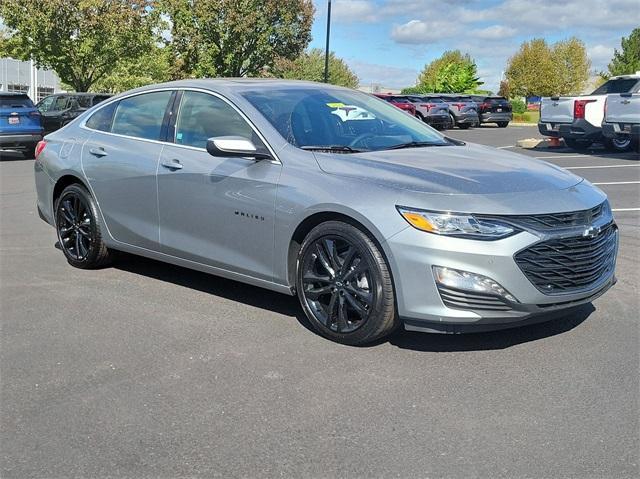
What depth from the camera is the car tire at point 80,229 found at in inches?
242

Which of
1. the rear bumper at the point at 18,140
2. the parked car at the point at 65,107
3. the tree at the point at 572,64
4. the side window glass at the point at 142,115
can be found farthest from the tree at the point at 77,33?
the tree at the point at 572,64

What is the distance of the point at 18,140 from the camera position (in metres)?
18.3

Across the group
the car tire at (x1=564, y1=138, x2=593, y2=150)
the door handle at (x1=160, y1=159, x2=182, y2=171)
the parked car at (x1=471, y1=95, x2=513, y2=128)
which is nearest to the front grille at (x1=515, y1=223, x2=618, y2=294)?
the door handle at (x1=160, y1=159, x2=182, y2=171)

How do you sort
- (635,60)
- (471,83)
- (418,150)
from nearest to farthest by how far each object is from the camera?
(418,150)
(471,83)
(635,60)

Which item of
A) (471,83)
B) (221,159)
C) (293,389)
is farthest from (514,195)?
(471,83)

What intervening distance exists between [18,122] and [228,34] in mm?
20824

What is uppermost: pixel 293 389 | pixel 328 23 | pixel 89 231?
pixel 328 23

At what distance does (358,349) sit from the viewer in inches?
173

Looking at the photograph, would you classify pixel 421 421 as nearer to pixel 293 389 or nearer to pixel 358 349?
pixel 293 389

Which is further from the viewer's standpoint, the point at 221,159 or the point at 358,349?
the point at 221,159

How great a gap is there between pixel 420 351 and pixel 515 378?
622 millimetres

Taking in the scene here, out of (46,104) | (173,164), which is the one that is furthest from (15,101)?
(173,164)

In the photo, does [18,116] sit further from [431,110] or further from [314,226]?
[431,110]

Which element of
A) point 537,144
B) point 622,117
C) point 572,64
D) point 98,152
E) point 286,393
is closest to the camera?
point 286,393
